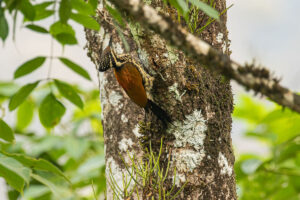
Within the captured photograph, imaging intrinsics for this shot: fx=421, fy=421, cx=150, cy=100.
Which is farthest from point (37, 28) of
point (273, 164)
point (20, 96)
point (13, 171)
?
point (273, 164)

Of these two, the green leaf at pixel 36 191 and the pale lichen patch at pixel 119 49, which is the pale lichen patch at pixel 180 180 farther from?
Answer: the green leaf at pixel 36 191

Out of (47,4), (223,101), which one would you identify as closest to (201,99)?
(223,101)

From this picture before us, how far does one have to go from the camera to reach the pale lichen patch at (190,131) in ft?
5.46

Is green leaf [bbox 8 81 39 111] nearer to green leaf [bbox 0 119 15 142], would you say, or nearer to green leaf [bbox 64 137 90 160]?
green leaf [bbox 0 119 15 142]

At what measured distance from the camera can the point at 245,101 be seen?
3.71 metres

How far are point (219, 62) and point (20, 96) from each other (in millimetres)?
1239

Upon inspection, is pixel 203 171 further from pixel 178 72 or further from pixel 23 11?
pixel 23 11

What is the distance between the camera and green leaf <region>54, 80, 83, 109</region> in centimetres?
204

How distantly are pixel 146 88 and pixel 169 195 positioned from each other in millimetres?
437

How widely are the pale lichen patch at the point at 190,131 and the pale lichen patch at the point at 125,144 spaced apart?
220mm

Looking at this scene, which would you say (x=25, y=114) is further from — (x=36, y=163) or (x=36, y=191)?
(x=36, y=163)

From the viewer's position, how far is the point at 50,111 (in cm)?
207

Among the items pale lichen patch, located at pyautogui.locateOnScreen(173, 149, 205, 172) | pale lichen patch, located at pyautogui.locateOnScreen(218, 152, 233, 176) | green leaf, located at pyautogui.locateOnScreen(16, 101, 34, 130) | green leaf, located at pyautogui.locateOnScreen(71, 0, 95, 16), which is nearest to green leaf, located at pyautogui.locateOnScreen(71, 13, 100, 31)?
green leaf, located at pyautogui.locateOnScreen(71, 0, 95, 16)

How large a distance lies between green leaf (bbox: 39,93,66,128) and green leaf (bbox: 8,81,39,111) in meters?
0.17
